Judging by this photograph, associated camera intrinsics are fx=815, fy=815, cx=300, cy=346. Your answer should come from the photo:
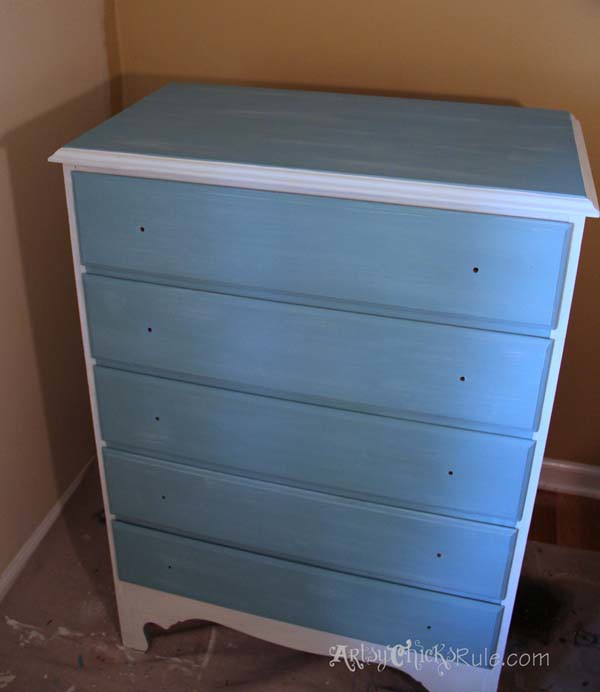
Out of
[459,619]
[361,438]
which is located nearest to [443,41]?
[361,438]

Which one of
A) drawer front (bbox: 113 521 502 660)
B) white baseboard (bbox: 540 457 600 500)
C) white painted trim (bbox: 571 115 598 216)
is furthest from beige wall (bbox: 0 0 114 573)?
white baseboard (bbox: 540 457 600 500)

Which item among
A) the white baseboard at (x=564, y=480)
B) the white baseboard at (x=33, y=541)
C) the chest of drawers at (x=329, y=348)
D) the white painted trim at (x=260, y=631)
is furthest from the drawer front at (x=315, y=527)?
the white baseboard at (x=564, y=480)

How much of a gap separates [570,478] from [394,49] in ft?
4.01

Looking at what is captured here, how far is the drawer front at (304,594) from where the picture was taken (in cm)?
154

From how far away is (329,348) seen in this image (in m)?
1.34

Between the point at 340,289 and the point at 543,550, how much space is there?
3.69 feet

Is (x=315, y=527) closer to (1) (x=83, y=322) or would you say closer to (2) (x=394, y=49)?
(1) (x=83, y=322)

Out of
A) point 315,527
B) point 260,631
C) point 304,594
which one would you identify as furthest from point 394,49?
point 260,631

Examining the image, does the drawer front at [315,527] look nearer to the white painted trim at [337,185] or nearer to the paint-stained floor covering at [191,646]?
the paint-stained floor covering at [191,646]

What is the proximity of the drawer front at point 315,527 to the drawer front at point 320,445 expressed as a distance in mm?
27

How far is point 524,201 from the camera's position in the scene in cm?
115

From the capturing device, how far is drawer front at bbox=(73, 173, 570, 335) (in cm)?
120

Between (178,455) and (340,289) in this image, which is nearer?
(340,289)

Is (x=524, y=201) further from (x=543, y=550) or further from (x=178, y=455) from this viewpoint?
(x=543, y=550)
